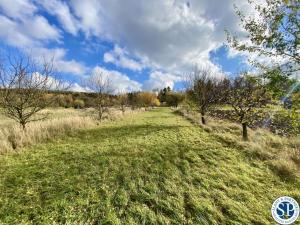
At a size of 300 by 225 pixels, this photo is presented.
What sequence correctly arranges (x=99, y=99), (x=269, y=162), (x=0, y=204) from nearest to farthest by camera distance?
(x=0, y=204) → (x=269, y=162) → (x=99, y=99)

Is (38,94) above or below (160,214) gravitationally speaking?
above

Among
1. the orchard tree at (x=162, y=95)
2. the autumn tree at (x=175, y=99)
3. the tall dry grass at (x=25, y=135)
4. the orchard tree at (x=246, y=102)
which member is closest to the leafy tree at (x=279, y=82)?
the orchard tree at (x=246, y=102)

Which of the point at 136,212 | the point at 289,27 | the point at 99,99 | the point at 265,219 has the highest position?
the point at 289,27

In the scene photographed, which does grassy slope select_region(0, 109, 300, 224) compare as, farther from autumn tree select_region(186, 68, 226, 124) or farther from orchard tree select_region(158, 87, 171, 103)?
orchard tree select_region(158, 87, 171, 103)

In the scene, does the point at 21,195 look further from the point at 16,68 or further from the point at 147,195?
the point at 16,68

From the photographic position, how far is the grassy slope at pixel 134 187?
4203mm

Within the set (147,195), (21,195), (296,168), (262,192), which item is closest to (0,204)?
(21,195)

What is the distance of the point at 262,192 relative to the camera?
19.0ft

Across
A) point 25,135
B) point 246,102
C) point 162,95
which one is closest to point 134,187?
point 25,135

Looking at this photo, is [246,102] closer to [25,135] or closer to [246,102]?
[246,102]

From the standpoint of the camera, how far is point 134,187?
533cm

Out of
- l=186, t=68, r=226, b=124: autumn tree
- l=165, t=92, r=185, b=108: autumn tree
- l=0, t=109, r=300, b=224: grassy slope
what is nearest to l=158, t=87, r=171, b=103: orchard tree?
l=165, t=92, r=185, b=108: autumn tree

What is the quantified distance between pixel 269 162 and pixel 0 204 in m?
8.94

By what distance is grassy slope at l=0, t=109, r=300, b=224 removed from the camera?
4.20 metres
